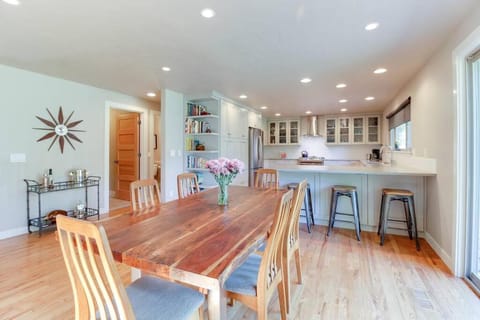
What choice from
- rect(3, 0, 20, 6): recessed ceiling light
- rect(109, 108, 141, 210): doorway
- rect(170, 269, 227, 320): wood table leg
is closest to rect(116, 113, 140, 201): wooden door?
rect(109, 108, 141, 210): doorway

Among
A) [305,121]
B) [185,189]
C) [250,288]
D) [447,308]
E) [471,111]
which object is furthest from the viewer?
[305,121]

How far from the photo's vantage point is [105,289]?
92 cm

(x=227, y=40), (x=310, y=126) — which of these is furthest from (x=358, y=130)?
(x=227, y=40)

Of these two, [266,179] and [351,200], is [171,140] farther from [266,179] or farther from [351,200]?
[351,200]

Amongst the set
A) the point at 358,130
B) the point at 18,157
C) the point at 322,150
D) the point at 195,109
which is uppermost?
the point at 195,109

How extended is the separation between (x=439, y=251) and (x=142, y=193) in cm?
313

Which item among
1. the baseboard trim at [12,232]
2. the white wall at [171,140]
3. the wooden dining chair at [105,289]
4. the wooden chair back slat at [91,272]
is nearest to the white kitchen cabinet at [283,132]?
the white wall at [171,140]

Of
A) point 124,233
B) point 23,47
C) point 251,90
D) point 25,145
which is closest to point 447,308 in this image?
point 124,233

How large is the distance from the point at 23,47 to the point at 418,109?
16.3 feet

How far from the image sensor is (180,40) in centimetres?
244

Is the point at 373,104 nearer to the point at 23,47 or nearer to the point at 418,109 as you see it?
the point at 418,109

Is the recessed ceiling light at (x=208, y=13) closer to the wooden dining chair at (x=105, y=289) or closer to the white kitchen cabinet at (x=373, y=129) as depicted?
the wooden dining chair at (x=105, y=289)

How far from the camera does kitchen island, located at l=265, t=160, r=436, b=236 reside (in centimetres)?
313

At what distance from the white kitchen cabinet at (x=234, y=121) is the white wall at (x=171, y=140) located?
877 mm
